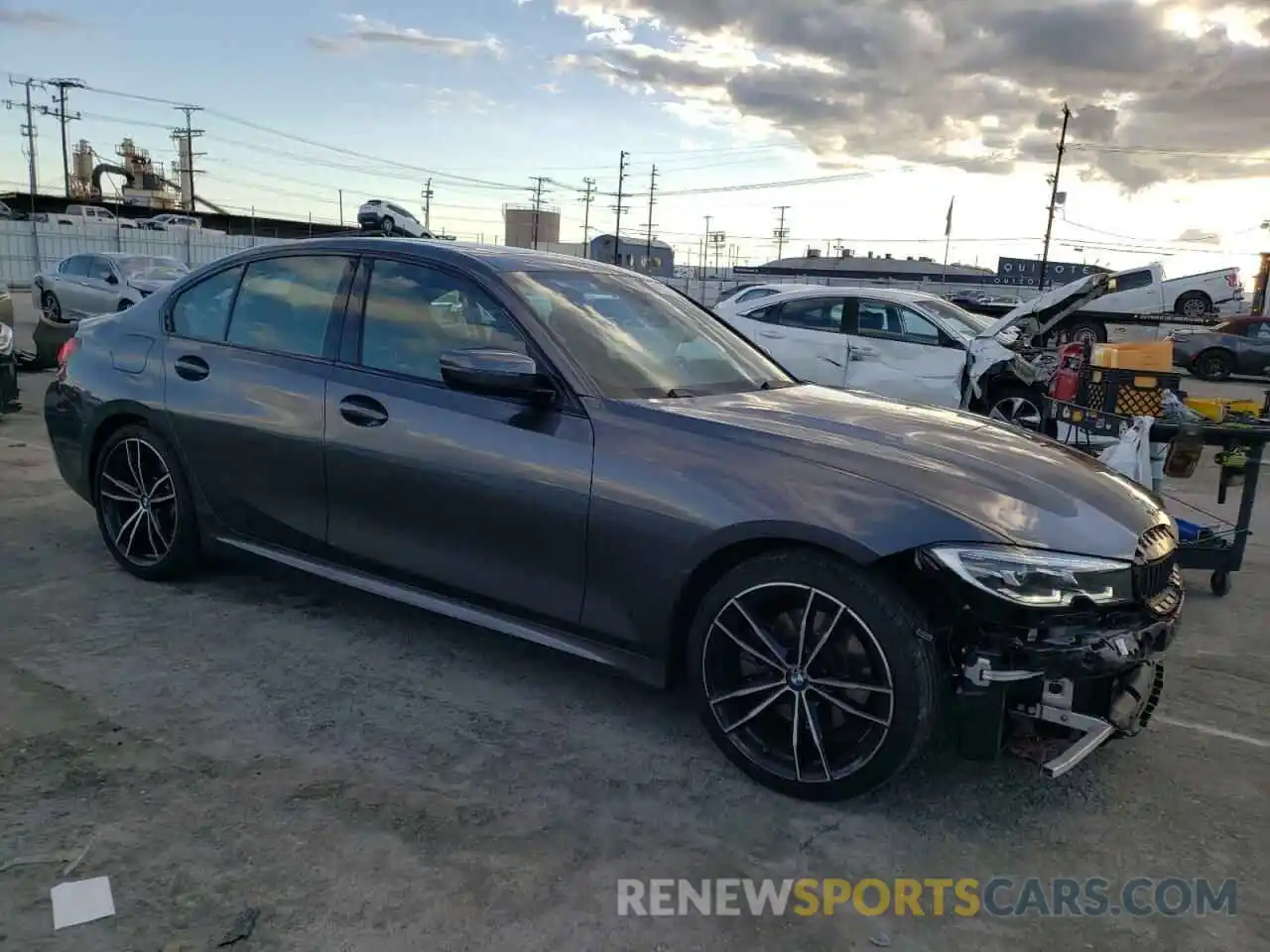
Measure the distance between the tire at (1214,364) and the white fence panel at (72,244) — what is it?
27948 mm

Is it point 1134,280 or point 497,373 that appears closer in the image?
point 497,373

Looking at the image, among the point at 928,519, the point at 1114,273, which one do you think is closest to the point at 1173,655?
the point at 928,519

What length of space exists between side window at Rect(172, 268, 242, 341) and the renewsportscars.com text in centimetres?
310

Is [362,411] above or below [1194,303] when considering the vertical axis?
below

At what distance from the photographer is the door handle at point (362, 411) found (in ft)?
11.9

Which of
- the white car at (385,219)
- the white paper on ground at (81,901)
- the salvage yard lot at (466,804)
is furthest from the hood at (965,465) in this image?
the white car at (385,219)

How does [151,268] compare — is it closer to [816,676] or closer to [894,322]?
[894,322]

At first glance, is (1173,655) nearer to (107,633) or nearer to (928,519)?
(928,519)

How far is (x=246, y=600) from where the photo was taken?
438 centimetres

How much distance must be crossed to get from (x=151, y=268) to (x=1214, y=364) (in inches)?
917

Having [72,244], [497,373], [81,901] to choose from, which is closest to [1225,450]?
[497,373]

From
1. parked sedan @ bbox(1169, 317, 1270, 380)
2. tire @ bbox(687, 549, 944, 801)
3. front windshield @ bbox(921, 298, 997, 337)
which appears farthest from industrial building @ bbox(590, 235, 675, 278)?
tire @ bbox(687, 549, 944, 801)

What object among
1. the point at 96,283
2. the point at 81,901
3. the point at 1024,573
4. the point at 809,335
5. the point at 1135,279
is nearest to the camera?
the point at 81,901

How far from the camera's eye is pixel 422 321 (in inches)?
145
